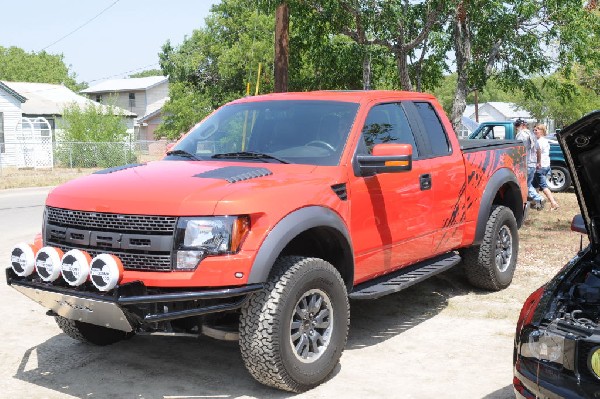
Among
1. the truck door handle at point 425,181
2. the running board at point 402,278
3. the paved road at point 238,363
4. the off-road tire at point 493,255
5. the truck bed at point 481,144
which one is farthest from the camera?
the off-road tire at point 493,255

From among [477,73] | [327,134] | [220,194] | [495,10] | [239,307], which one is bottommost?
[239,307]

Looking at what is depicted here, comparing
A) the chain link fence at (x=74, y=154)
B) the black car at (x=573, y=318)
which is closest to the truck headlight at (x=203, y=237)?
the black car at (x=573, y=318)

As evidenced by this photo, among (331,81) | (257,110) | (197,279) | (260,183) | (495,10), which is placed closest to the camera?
(197,279)

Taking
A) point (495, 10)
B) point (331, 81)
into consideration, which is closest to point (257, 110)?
point (495, 10)

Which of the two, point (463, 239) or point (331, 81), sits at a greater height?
point (331, 81)

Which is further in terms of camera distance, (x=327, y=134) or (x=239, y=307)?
(x=327, y=134)

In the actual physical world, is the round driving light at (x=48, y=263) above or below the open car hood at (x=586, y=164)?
below

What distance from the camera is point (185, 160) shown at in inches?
221

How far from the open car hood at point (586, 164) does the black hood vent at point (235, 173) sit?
1876mm

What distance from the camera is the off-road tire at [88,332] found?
5.45m

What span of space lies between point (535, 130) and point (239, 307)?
12.1m

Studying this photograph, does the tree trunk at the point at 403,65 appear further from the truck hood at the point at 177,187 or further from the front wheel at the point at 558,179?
the truck hood at the point at 177,187

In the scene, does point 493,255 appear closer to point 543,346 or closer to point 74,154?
point 543,346

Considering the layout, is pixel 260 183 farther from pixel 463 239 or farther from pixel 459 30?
pixel 459 30
